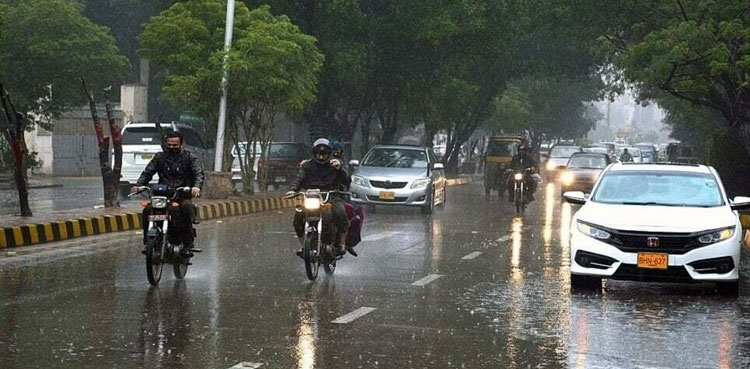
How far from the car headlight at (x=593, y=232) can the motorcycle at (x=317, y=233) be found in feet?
9.32

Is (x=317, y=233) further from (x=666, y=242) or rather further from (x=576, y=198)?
(x=666, y=242)

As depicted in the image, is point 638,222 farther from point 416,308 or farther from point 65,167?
point 65,167

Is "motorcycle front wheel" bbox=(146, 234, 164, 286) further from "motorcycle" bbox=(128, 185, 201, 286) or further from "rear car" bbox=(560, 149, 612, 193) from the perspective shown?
"rear car" bbox=(560, 149, 612, 193)

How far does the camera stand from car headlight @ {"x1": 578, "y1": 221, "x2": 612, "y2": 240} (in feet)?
45.9

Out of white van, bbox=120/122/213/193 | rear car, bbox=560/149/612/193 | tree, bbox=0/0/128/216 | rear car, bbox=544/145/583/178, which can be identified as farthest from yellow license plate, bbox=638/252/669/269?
rear car, bbox=544/145/583/178

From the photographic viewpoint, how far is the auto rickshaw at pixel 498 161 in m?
41.1

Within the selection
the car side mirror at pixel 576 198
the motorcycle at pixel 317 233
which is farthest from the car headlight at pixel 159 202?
the car side mirror at pixel 576 198

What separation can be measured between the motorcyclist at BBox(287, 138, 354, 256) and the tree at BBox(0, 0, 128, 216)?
29074mm

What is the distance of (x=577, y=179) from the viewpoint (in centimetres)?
4006

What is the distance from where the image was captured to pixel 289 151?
43.1 metres

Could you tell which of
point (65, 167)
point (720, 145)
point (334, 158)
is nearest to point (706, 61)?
point (720, 145)

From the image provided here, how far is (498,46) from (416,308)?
35.0 metres

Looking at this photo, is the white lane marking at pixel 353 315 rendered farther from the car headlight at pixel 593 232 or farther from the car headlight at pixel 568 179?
the car headlight at pixel 568 179

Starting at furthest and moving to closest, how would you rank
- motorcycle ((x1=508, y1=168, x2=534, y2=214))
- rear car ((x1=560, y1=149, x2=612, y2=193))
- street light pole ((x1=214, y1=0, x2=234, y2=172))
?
rear car ((x1=560, y1=149, x2=612, y2=193)) < street light pole ((x1=214, y1=0, x2=234, y2=172)) < motorcycle ((x1=508, y1=168, x2=534, y2=214))
